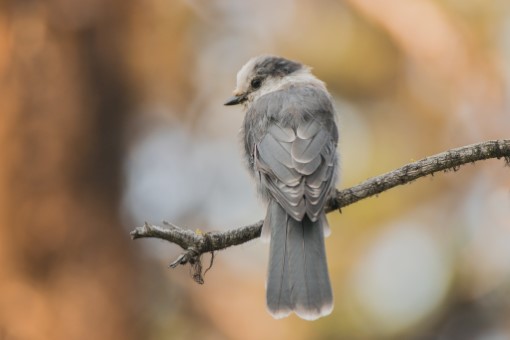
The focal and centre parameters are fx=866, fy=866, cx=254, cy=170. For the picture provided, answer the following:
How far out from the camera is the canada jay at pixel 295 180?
3.63 meters

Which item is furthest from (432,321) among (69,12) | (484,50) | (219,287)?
(69,12)

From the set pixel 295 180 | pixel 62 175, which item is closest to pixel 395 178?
pixel 295 180

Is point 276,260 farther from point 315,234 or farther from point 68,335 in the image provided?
point 68,335

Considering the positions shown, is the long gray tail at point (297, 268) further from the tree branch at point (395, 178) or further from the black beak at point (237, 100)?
the black beak at point (237, 100)

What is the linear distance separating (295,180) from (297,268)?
0.43 meters

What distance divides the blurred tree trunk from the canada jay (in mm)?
A: 2042

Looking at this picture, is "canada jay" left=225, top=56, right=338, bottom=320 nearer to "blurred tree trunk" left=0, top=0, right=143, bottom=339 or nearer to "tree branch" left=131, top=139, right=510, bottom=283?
"tree branch" left=131, top=139, right=510, bottom=283

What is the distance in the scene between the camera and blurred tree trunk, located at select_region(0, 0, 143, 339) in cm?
611

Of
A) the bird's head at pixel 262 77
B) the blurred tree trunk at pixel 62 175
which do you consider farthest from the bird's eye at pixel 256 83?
the blurred tree trunk at pixel 62 175

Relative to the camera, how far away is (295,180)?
3.91 metres

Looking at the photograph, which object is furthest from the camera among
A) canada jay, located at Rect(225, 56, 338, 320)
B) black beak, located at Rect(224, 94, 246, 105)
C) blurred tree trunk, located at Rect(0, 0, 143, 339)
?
blurred tree trunk, located at Rect(0, 0, 143, 339)

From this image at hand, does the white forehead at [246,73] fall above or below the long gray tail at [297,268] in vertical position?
above

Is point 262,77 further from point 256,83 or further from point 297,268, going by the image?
point 297,268

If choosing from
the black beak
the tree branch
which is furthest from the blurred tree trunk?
the tree branch
